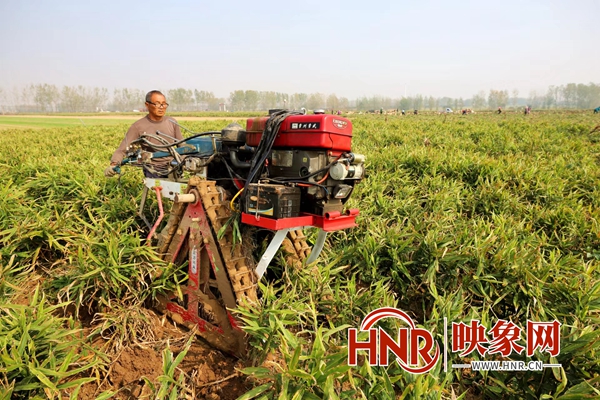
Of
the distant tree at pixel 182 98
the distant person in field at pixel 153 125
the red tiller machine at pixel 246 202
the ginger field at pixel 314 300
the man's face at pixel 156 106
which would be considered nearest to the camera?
the ginger field at pixel 314 300

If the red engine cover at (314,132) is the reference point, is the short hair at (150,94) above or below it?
above

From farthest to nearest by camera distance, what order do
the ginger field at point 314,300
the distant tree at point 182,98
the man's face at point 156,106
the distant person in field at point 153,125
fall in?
1. the distant tree at point 182,98
2. the man's face at point 156,106
3. the distant person in field at point 153,125
4. the ginger field at point 314,300

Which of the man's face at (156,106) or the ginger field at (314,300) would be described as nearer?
the ginger field at (314,300)

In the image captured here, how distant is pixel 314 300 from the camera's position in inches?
110

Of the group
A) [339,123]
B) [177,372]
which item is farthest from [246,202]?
[177,372]

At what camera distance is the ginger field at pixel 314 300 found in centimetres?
201

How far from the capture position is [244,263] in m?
2.76

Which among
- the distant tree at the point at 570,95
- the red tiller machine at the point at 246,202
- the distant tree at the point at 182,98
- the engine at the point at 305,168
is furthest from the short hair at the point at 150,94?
the distant tree at the point at 570,95

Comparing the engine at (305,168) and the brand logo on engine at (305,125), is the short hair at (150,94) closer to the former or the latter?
the engine at (305,168)

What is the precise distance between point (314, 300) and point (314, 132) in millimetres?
1348

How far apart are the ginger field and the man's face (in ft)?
3.42

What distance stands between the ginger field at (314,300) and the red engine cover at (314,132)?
1096mm

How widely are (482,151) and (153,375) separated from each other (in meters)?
7.99

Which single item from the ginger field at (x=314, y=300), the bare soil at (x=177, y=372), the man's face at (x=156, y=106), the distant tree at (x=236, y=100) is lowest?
the bare soil at (x=177, y=372)
